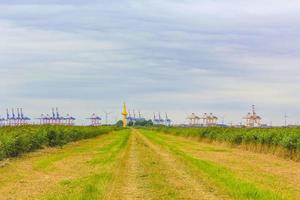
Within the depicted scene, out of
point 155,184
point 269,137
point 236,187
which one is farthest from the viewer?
point 269,137

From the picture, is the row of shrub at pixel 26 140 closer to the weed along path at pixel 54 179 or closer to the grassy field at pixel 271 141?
the weed along path at pixel 54 179

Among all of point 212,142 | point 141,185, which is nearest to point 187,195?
point 141,185

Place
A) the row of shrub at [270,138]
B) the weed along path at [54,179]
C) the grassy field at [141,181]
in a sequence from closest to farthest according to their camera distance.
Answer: the grassy field at [141,181] → the weed along path at [54,179] → the row of shrub at [270,138]

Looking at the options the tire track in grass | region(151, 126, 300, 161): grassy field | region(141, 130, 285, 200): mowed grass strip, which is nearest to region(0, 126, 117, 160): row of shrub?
the tire track in grass

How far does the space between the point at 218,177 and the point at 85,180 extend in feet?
19.0

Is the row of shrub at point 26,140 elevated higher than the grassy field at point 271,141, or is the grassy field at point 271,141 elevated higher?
the row of shrub at point 26,140

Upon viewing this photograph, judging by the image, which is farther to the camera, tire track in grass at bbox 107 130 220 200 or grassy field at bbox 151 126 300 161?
grassy field at bbox 151 126 300 161

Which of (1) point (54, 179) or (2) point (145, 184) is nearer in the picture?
(2) point (145, 184)

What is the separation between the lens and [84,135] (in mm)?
88625

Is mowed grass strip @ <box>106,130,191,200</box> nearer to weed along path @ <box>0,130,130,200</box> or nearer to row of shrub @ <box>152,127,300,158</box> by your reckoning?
weed along path @ <box>0,130,130,200</box>

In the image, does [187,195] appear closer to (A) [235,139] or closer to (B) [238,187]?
(B) [238,187]

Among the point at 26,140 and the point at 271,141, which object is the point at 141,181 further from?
the point at 271,141

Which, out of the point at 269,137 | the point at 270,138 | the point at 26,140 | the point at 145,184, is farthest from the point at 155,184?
the point at 269,137

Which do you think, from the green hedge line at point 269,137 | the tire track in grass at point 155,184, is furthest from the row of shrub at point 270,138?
the tire track in grass at point 155,184
